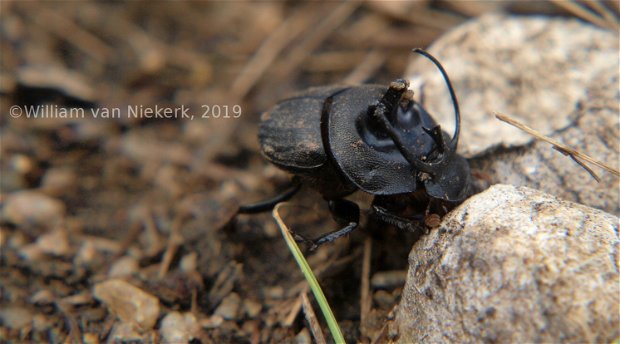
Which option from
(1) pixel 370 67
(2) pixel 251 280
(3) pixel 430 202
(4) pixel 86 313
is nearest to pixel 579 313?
(3) pixel 430 202

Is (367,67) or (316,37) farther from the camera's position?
(316,37)

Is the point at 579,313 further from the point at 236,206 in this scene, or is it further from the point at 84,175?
the point at 84,175

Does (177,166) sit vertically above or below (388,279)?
above

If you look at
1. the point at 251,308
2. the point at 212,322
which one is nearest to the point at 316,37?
the point at 251,308

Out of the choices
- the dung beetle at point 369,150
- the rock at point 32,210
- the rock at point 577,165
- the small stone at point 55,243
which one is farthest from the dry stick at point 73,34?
the rock at point 577,165

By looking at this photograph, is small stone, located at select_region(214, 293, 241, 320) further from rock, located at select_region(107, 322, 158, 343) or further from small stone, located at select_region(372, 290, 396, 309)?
small stone, located at select_region(372, 290, 396, 309)

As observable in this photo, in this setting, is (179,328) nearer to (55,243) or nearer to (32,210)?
(55,243)
